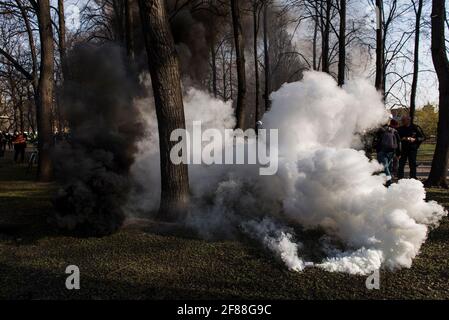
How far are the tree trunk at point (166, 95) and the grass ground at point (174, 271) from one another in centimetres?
72

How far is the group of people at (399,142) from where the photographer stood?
977 cm

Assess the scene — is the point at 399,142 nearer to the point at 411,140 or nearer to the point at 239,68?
the point at 411,140

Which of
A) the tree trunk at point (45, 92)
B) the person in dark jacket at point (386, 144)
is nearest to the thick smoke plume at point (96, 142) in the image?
the tree trunk at point (45, 92)

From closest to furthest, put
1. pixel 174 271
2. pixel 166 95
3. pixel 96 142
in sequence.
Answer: pixel 174 271, pixel 166 95, pixel 96 142

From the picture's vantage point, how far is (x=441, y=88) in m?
10.6

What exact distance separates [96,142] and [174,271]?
3405 mm

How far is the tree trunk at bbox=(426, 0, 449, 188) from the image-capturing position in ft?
34.4

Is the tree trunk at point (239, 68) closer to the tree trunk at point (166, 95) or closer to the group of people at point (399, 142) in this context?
the group of people at point (399, 142)

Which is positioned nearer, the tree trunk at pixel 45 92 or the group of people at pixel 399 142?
Answer: the group of people at pixel 399 142

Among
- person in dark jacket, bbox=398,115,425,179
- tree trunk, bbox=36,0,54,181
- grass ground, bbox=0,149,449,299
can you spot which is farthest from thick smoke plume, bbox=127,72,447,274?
tree trunk, bbox=36,0,54,181

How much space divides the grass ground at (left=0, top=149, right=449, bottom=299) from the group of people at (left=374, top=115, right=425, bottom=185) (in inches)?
124

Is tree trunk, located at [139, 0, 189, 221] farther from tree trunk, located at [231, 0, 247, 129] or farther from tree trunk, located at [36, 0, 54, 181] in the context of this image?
tree trunk, located at [36, 0, 54, 181]

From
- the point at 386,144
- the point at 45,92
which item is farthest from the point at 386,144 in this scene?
the point at 45,92
